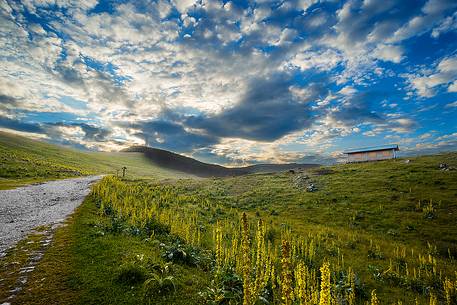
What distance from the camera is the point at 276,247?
13.8 meters

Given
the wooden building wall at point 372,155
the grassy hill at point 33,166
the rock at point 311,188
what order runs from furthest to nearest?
1. the wooden building wall at point 372,155
2. the grassy hill at point 33,166
3. the rock at point 311,188

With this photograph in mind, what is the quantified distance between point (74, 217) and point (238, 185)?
45.7 m

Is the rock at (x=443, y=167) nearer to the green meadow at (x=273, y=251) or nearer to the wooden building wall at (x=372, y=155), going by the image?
the green meadow at (x=273, y=251)

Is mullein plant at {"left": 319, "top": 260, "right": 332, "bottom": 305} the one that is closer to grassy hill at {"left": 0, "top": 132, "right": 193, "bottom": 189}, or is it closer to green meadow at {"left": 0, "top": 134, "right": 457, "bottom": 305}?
green meadow at {"left": 0, "top": 134, "right": 457, "bottom": 305}

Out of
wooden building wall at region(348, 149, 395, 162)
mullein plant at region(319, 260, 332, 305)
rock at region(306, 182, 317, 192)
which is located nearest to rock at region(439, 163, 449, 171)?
wooden building wall at region(348, 149, 395, 162)

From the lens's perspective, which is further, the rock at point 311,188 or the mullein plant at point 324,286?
the rock at point 311,188

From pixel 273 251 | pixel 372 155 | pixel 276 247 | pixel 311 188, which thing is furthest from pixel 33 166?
pixel 372 155

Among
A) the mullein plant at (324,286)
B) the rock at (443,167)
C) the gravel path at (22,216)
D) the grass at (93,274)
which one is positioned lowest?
the gravel path at (22,216)

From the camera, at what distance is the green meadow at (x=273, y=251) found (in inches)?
319

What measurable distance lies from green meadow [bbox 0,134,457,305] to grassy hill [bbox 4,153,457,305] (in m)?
0.06

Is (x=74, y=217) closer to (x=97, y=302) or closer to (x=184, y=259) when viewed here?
(x=184, y=259)

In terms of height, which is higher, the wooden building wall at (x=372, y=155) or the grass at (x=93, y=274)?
the wooden building wall at (x=372, y=155)

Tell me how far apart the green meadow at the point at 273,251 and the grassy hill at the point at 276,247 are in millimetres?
65

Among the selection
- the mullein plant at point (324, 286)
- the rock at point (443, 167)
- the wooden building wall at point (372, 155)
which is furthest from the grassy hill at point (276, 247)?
the wooden building wall at point (372, 155)
